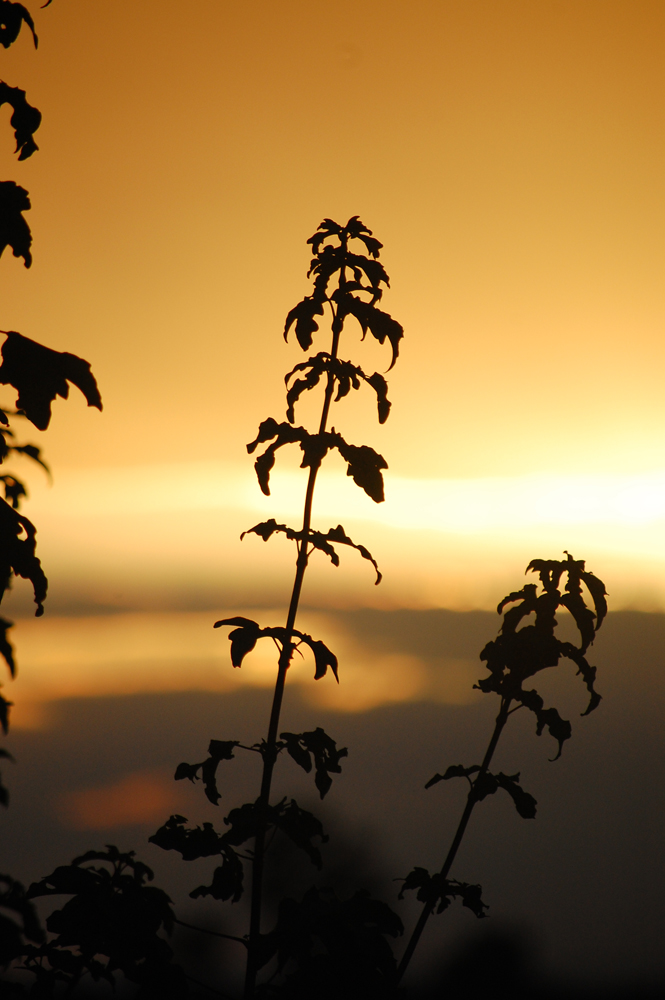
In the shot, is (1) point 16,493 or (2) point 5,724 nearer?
(2) point 5,724

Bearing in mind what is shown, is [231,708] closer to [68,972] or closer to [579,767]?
[579,767]

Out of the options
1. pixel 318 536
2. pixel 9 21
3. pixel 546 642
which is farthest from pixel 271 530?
pixel 9 21

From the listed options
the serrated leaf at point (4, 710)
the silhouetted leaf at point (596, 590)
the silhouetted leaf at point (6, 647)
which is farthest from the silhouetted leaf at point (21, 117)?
the silhouetted leaf at point (596, 590)

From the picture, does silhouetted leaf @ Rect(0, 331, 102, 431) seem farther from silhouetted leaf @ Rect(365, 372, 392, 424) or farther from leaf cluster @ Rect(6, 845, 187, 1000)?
leaf cluster @ Rect(6, 845, 187, 1000)

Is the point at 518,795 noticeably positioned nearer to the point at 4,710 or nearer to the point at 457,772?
the point at 457,772

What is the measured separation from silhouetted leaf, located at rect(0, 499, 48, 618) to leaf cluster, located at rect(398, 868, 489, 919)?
2.73m

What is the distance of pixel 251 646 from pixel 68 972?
1.83m

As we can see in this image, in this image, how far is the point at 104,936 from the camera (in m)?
3.52

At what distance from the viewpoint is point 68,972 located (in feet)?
12.1

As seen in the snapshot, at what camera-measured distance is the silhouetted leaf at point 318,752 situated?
13.0 ft

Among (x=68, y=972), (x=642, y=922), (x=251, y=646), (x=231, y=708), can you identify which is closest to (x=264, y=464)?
(x=251, y=646)

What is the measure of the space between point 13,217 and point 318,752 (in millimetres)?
2952

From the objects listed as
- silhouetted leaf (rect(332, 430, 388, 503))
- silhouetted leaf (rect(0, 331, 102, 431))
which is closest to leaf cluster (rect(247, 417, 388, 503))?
silhouetted leaf (rect(332, 430, 388, 503))

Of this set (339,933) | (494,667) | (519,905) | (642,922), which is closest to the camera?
(339,933)
